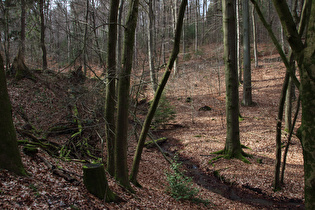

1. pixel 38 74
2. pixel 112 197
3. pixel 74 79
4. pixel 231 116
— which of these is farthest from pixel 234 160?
pixel 38 74

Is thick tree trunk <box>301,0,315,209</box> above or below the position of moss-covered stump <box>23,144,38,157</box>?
above

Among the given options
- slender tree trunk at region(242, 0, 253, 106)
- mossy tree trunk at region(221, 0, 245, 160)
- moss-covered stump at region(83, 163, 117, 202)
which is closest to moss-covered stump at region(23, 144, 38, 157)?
moss-covered stump at region(83, 163, 117, 202)

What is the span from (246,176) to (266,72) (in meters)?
17.3

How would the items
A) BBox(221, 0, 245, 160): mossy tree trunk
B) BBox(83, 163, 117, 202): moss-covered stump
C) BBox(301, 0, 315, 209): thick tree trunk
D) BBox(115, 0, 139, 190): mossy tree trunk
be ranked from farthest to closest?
BBox(221, 0, 245, 160): mossy tree trunk, BBox(115, 0, 139, 190): mossy tree trunk, BBox(83, 163, 117, 202): moss-covered stump, BBox(301, 0, 315, 209): thick tree trunk

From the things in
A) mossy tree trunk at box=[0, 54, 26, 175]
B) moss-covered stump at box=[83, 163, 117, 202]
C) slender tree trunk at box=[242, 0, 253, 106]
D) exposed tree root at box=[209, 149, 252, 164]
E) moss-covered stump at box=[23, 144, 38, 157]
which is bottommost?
exposed tree root at box=[209, 149, 252, 164]

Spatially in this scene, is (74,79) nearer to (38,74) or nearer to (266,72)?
Result: (38,74)

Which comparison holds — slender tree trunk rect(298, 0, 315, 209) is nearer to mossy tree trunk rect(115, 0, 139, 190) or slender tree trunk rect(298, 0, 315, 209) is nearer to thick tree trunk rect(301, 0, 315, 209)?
thick tree trunk rect(301, 0, 315, 209)

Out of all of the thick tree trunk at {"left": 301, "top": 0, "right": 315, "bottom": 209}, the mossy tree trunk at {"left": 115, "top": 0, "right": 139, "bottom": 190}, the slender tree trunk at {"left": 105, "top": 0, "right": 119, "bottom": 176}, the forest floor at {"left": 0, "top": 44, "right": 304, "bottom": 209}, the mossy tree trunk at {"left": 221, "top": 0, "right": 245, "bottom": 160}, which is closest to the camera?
the thick tree trunk at {"left": 301, "top": 0, "right": 315, "bottom": 209}

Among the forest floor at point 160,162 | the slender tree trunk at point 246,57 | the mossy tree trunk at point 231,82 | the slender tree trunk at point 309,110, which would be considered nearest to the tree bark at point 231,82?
the mossy tree trunk at point 231,82

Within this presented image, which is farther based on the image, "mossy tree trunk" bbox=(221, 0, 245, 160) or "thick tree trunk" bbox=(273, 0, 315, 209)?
"mossy tree trunk" bbox=(221, 0, 245, 160)

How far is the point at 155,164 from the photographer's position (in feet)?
28.7

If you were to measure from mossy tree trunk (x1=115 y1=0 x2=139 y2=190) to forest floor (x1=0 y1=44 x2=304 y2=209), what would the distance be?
0.36 meters

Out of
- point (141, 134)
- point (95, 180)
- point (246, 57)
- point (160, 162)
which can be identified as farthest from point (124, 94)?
point (246, 57)

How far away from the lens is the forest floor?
3828mm
